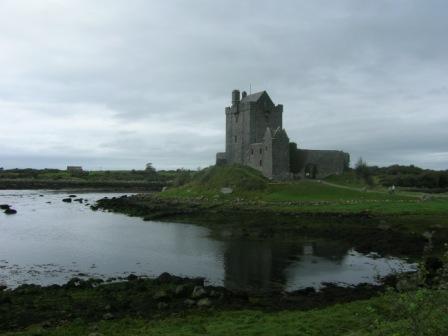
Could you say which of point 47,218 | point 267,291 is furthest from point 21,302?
point 47,218

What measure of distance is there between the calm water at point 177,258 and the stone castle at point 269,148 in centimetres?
2306

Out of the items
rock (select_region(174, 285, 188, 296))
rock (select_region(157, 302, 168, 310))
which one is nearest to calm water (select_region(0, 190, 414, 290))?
rock (select_region(174, 285, 188, 296))

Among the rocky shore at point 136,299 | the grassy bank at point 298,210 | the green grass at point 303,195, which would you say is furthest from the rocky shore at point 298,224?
the rocky shore at point 136,299

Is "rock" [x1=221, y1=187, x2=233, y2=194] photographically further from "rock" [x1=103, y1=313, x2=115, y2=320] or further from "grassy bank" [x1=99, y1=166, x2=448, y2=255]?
"rock" [x1=103, y1=313, x2=115, y2=320]

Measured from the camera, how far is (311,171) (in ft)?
218

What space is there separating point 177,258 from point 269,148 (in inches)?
1417

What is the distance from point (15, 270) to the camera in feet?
85.9

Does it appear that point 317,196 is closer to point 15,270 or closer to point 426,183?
point 426,183

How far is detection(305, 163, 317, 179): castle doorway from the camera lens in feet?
218

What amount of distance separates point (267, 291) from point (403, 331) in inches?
454

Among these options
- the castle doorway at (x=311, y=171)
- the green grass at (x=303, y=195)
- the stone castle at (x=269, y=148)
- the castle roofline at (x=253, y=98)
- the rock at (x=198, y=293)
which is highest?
the castle roofline at (x=253, y=98)

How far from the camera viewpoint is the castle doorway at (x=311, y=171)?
66556 mm

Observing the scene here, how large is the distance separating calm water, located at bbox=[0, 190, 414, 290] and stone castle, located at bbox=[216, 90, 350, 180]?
23.1 meters

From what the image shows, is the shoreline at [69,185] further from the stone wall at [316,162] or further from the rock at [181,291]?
the rock at [181,291]
